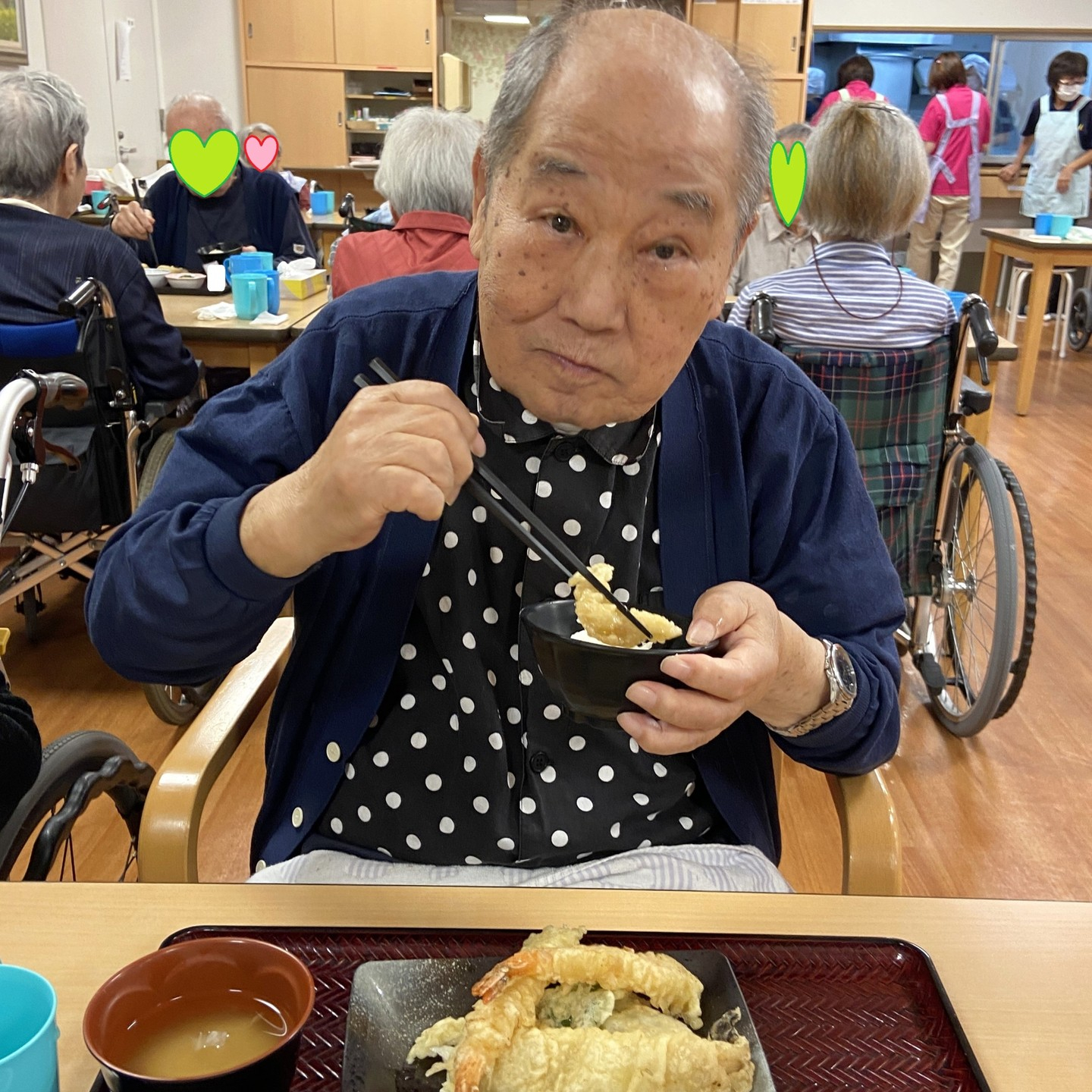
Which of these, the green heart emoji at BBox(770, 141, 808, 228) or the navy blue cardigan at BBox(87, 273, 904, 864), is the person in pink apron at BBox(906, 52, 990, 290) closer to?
the green heart emoji at BBox(770, 141, 808, 228)

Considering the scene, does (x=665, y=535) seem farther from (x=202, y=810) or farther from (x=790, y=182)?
(x=790, y=182)

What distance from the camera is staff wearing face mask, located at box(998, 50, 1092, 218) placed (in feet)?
26.9

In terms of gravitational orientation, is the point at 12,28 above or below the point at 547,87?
above

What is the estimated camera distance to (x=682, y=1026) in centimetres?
70

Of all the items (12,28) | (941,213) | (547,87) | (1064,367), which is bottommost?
(1064,367)

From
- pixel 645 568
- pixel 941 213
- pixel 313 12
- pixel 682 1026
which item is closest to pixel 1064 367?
pixel 941 213

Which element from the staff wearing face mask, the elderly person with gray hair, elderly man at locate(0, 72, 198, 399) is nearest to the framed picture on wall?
elderly man at locate(0, 72, 198, 399)

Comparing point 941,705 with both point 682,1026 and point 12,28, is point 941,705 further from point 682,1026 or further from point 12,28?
point 12,28

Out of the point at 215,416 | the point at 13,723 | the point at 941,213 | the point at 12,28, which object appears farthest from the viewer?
the point at 941,213

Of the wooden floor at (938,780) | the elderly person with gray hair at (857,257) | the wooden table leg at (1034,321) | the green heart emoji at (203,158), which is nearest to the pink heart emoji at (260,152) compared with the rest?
the green heart emoji at (203,158)

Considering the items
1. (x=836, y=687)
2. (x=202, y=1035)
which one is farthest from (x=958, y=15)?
(x=202, y=1035)

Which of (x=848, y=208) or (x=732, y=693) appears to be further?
(x=848, y=208)

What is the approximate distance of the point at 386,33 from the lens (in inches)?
354

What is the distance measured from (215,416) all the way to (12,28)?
5.89 m
